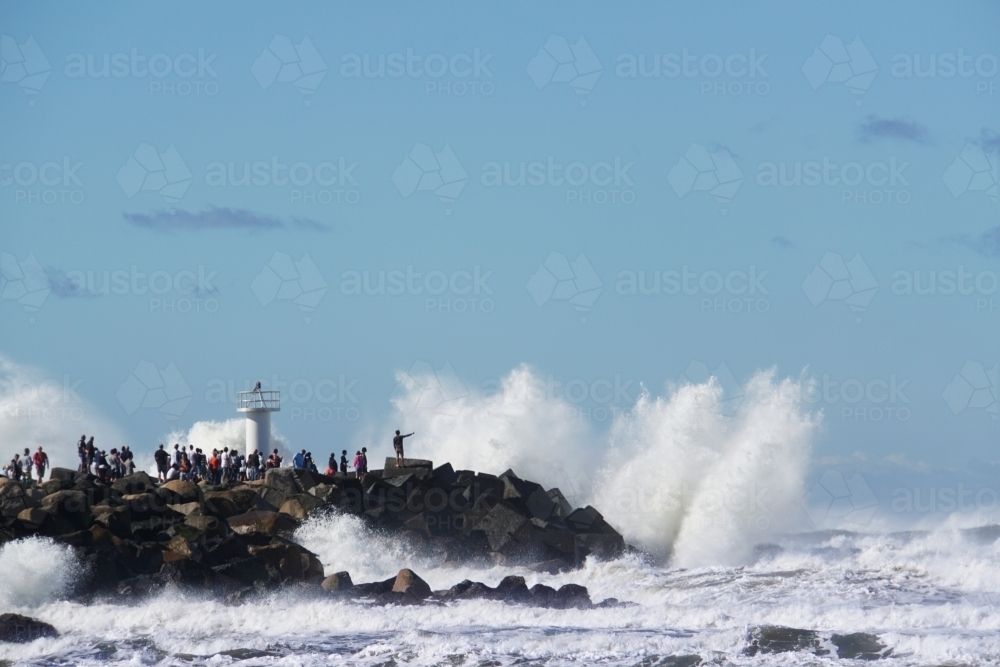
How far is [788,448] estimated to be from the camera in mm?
29422

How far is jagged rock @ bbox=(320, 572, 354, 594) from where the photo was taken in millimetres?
20859

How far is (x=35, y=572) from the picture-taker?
2073 cm

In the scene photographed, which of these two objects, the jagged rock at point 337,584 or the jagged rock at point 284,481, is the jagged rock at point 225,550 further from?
the jagged rock at point 284,481

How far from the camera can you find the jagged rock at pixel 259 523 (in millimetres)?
24703

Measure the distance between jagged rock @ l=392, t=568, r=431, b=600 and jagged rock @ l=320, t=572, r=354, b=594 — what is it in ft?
2.55

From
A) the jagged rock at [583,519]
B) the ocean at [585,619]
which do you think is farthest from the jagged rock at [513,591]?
the jagged rock at [583,519]

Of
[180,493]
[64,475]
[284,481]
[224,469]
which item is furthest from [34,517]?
[224,469]

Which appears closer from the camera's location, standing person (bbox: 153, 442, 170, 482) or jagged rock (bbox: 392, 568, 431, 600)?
jagged rock (bbox: 392, 568, 431, 600)

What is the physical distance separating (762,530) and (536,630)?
11.0 metres

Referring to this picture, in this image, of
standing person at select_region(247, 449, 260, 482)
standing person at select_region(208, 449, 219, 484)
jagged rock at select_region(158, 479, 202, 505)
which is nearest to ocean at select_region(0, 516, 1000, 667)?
jagged rock at select_region(158, 479, 202, 505)

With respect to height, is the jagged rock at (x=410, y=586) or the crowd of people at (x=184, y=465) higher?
the crowd of people at (x=184, y=465)

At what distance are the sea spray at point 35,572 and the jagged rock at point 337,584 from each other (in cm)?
404

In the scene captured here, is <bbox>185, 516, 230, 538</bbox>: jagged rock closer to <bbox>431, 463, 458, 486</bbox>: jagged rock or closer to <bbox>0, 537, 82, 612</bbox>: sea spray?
<bbox>0, 537, 82, 612</bbox>: sea spray

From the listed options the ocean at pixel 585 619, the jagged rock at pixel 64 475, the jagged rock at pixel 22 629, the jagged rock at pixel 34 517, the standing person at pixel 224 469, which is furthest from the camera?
the standing person at pixel 224 469
